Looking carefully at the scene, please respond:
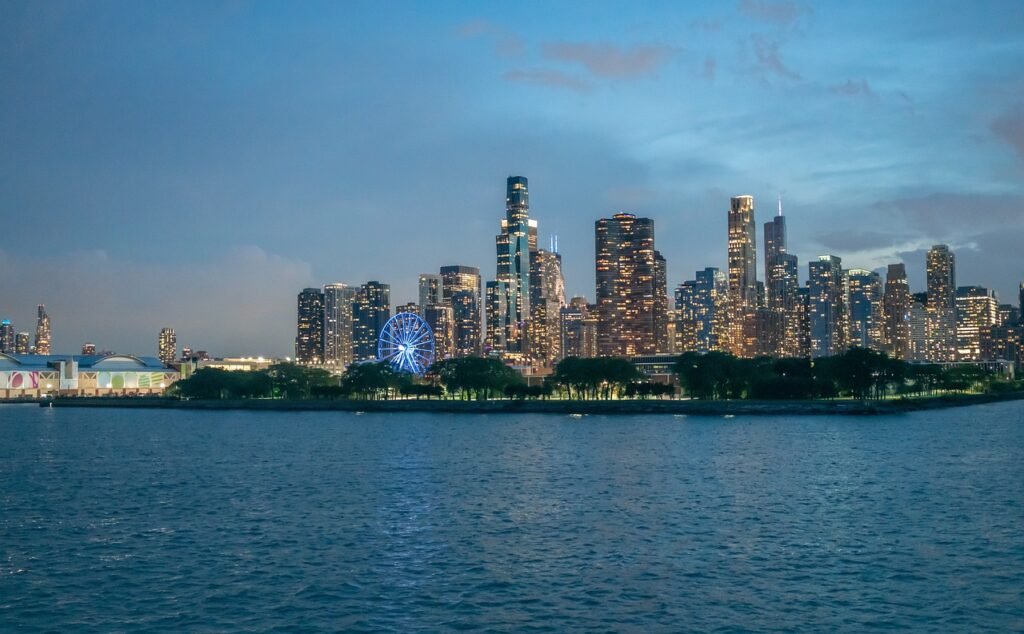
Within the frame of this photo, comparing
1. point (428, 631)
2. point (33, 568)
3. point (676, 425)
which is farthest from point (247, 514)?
point (676, 425)

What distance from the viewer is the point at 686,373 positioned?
189125 mm

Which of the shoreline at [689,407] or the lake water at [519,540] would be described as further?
the shoreline at [689,407]

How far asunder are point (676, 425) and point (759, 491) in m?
73.8

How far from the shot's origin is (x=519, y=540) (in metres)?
45.8

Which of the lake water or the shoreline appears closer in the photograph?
the lake water

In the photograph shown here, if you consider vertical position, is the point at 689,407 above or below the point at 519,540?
above

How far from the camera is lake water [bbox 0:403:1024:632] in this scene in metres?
33.1

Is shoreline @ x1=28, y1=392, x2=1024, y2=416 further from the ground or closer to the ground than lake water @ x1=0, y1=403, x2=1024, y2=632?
further from the ground

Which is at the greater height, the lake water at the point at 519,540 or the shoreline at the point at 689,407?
the shoreline at the point at 689,407

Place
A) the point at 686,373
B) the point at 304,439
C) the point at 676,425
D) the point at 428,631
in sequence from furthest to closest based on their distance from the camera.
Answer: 1. the point at 686,373
2. the point at 676,425
3. the point at 304,439
4. the point at 428,631

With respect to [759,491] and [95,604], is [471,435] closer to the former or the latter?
[759,491]

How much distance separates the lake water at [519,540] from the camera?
108 ft

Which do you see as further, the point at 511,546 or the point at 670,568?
the point at 511,546

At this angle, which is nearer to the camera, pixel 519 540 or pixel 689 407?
pixel 519 540
